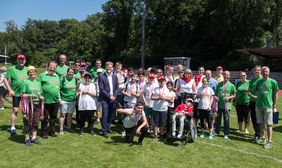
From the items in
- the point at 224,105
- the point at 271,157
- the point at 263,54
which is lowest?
the point at 271,157

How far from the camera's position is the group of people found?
26.4 ft

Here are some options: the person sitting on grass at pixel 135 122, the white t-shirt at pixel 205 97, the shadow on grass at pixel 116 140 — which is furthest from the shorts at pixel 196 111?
the shadow on grass at pixel 116 140

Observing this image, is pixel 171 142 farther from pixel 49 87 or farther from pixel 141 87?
pixel 49 87

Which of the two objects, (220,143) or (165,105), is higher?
(165,105)

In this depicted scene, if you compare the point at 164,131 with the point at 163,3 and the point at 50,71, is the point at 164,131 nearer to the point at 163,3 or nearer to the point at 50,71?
the point at 50,71

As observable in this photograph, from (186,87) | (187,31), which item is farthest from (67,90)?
(187,31)

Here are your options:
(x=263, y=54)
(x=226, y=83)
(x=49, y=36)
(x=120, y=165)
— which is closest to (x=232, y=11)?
(x=263, y=54)

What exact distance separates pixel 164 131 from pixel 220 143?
146 cm

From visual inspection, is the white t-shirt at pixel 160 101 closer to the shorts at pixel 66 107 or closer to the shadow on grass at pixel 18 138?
the shorts at pixel 66 107

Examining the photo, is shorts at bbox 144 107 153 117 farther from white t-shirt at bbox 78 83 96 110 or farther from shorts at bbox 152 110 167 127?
white t-shirt at bbox 78 83 96 110

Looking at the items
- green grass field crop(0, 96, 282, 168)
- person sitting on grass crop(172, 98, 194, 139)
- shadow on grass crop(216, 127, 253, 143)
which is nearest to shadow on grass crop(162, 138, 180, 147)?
green grass field crop(0, 96, 282, 168)

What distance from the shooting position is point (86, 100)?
878 centimetres

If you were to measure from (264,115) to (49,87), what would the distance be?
539 centimetres

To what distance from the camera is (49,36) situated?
382 feet
